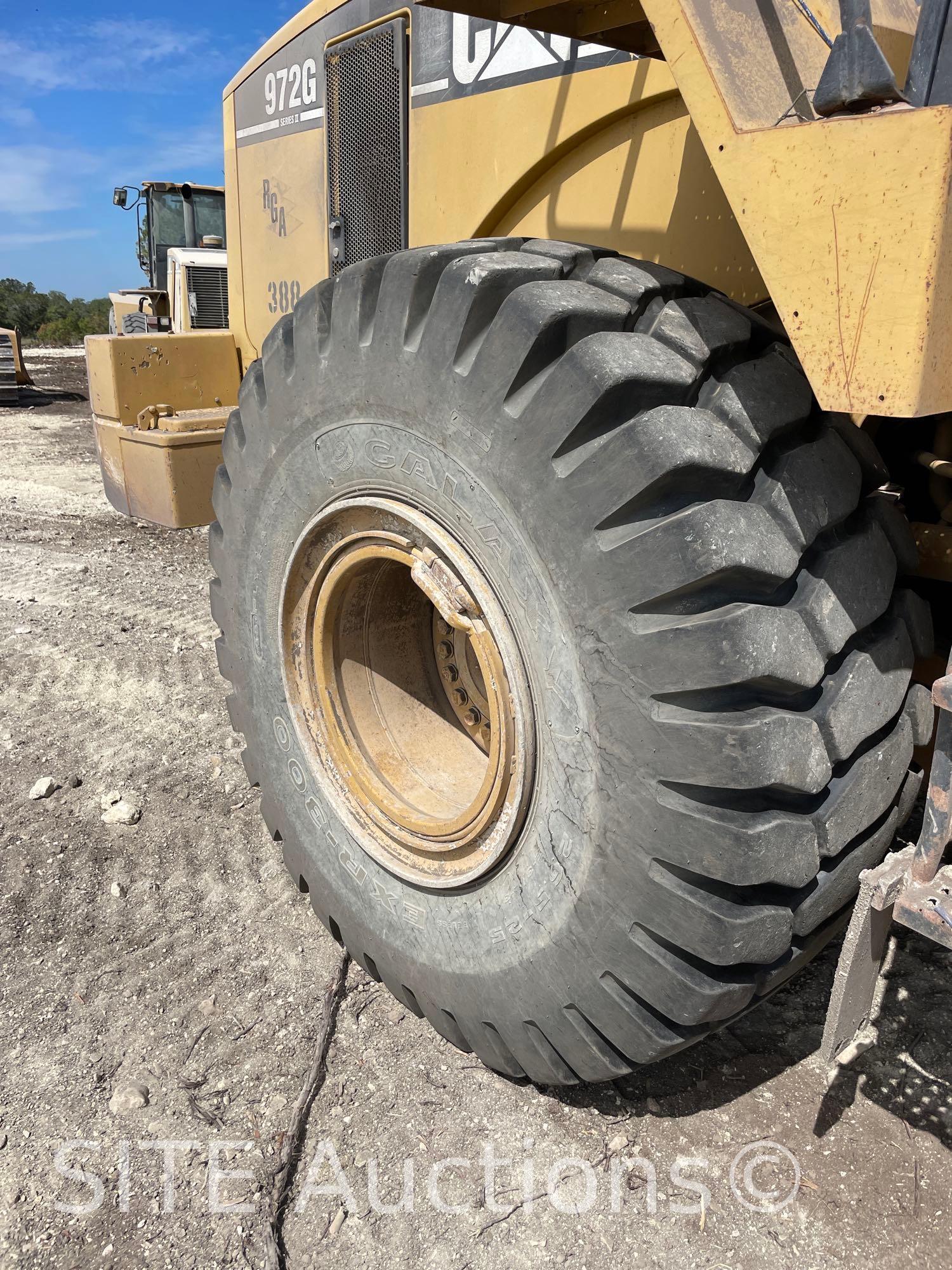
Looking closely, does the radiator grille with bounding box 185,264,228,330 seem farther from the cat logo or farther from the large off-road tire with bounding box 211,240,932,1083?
the large off-road tire with bounding box 211,240,932,1083

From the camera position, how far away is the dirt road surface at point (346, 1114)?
72.6 inches

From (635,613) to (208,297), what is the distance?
847 cm

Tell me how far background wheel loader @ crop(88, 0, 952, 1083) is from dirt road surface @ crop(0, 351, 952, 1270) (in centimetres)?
24

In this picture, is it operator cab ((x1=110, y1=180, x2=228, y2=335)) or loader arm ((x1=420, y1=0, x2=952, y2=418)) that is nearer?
loader arm ((x1=420, y1=0, x2=952, y2=418))

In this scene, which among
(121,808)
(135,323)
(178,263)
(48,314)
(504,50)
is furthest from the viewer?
(48,314)

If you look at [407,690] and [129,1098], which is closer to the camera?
[129,1098]

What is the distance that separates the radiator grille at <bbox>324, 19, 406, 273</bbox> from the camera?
10.1 ft

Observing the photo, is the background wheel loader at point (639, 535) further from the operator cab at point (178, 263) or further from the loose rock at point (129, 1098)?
the operator cab at point (178, 263)

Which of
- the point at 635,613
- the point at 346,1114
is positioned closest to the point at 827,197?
the point at 635,613

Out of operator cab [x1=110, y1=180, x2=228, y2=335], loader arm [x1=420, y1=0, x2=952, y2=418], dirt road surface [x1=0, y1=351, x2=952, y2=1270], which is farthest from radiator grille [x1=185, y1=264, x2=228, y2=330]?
loader arm [x1=420, y1=0, x2=952, y2=418]

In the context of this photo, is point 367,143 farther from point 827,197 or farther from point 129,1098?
point 129,1098

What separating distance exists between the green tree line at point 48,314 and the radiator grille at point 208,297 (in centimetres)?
2720

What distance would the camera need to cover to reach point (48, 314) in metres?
44.0

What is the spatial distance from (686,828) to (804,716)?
26cm
